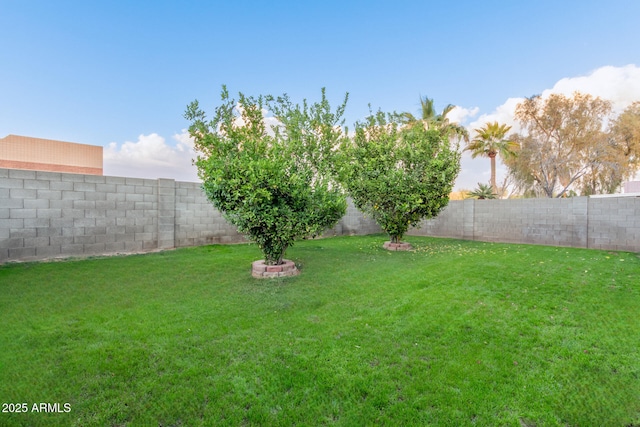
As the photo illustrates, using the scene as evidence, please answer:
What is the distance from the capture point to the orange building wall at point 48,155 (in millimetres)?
16828

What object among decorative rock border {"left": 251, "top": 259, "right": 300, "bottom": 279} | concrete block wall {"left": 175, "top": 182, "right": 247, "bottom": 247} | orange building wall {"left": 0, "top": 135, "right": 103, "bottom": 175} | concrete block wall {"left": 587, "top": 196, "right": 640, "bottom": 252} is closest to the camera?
decorative rock border {"left": 251, "top": 259, "right": 300, "bottom": 279}

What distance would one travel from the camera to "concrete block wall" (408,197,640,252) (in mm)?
7336

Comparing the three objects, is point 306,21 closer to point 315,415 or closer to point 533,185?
point 315,415

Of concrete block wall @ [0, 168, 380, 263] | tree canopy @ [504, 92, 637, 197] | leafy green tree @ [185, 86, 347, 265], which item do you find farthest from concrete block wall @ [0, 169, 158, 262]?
tree canopy @ [504, 92, 637, 197]

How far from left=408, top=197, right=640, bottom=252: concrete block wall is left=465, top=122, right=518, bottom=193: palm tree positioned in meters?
8.45

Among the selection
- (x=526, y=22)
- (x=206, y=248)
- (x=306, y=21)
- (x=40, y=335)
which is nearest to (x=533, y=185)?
(x=526, y=22)

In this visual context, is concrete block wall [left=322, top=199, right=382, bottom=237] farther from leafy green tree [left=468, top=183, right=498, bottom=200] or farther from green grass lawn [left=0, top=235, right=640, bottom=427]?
green grass lawn [left=0, top=235, right=640, bottom=427]

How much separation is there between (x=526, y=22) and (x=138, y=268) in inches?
423

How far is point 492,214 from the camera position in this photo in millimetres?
9641

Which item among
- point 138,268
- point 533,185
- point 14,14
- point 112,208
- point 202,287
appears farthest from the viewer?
point 533,185

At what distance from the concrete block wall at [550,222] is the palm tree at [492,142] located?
333 inches

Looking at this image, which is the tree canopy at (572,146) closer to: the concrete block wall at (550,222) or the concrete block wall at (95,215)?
the concrete block wall at (550,222)

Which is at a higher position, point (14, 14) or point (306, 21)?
point (306, 21)

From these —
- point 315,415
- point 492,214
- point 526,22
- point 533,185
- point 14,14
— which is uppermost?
point 526,22
